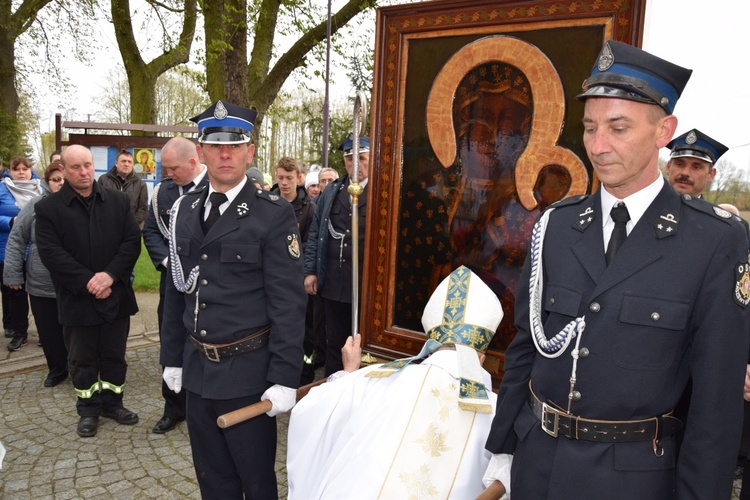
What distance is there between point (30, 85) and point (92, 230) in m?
16.5

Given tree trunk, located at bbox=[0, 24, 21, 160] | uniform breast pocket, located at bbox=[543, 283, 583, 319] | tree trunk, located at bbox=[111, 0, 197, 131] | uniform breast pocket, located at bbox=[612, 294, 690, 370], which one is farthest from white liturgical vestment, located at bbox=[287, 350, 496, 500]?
tree trunk, located at bbox=[0, 24, 21, 160]

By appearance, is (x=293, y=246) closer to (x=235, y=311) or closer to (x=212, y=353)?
(x=235, y=311)

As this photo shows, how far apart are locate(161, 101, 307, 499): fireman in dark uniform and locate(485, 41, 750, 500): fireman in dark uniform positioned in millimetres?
1331

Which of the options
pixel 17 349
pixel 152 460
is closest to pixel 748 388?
pixel 152 460

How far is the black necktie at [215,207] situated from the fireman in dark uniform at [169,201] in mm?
1543

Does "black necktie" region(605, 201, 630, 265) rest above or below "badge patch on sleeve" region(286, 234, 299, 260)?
above

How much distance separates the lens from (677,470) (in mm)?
1581

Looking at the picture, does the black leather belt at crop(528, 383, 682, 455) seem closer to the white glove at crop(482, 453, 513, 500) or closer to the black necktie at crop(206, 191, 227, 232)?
the white glove at crop(482, 453, 513, 500)

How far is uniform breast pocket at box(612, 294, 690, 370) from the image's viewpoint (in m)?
1.55


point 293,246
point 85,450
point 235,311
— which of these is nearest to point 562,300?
point 293,246

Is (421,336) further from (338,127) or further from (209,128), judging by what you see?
(338,127)

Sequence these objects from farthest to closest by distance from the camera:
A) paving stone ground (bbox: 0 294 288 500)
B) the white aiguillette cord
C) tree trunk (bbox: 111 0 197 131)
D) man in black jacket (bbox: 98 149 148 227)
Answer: tree trunk (bbox: 111 0 197 131)
man in black jacket (bbox: 98 149 148 227)
paving stone ground (bbox: 0 294 288 500)
the white aiguillette cord

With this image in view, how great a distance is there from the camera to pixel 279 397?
2.68m

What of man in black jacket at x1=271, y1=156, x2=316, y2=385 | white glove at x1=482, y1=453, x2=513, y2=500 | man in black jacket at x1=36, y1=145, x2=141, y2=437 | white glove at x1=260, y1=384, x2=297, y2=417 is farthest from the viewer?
man in black jacket at x1=271, y1=156, x2=316, y2=385
